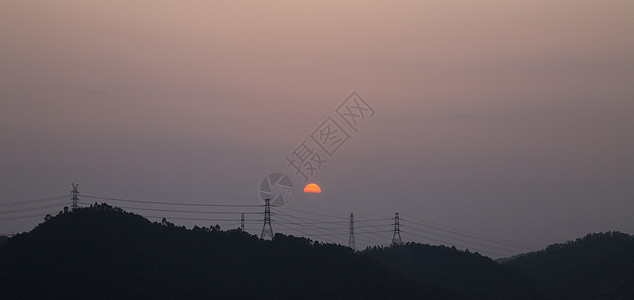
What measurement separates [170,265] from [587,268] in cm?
6425

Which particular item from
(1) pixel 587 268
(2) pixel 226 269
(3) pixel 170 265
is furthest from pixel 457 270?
(3) pixel 170 265

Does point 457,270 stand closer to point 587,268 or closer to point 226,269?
point 587,268

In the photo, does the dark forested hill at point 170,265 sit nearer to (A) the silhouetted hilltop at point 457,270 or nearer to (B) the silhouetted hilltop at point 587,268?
(A) the silhouetted hilltop at point 457,270

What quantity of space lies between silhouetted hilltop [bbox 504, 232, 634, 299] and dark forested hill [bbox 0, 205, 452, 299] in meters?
29.4

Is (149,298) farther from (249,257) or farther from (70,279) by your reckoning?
(249,257)

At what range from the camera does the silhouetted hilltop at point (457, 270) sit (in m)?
95.5

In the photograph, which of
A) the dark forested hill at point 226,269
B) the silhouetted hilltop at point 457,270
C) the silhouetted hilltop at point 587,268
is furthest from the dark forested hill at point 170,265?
the silhouetted hilltop at point 587,268

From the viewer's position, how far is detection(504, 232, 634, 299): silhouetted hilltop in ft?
313

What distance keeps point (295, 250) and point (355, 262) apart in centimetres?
755

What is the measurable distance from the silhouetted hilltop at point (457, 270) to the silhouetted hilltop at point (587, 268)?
591 centimetres

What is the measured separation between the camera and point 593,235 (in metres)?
128

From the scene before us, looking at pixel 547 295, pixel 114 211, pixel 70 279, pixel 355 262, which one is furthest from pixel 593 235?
pixel 70 279

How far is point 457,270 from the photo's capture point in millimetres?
102500

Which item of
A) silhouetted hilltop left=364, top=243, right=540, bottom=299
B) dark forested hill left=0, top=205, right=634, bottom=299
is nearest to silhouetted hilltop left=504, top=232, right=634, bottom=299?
dark forested hill left=0, top=205, right=634, bottom=299
